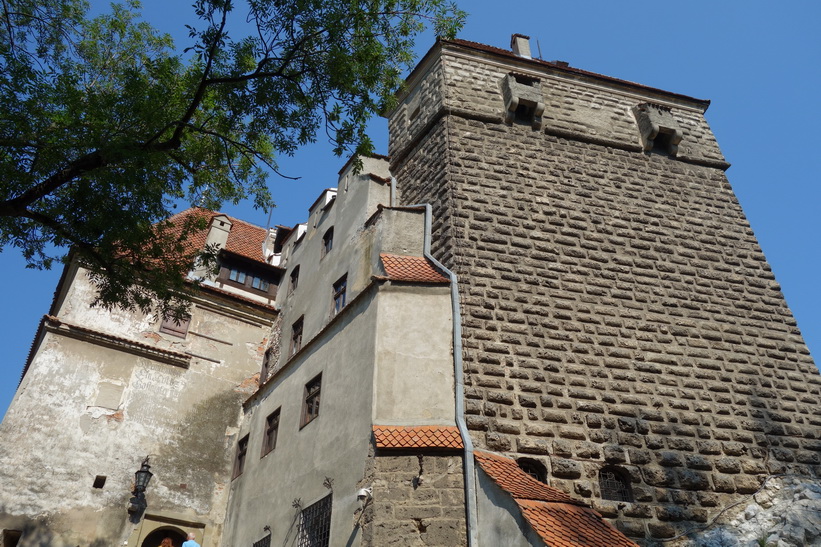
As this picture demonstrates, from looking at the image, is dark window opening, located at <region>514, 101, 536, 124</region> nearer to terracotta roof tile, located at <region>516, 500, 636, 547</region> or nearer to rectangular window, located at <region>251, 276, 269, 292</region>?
rectangular window, located at <region>251, 276, 269, 292</region>

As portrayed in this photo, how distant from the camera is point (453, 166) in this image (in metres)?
12.2

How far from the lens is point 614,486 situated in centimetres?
913

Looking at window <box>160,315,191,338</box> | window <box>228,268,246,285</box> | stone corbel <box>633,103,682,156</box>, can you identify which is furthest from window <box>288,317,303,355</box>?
stone corbel <box>633,103,682,156</box>

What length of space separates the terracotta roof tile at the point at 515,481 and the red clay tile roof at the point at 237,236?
35.8 feet

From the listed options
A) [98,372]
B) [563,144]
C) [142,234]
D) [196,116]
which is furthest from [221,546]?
[563,144]

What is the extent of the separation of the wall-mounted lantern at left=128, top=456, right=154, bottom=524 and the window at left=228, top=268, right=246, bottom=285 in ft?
18.2

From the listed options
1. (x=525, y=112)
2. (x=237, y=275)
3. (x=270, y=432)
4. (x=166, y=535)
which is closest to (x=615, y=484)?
(x=270, y=432)

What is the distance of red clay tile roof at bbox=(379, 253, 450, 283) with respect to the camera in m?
10.5

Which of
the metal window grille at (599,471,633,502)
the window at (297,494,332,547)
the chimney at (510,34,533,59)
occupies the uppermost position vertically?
the chimney at (510,34,533,59)

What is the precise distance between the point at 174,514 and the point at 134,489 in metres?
0.94

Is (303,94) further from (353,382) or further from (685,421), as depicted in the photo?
(685,421)

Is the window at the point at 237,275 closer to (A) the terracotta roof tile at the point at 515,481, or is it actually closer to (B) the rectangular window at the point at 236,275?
(B) the rectangular window at the point at 236,275

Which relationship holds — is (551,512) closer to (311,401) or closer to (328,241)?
(311,401)

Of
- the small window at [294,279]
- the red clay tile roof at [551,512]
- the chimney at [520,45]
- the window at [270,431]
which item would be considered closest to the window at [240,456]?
the window at [270,431]
